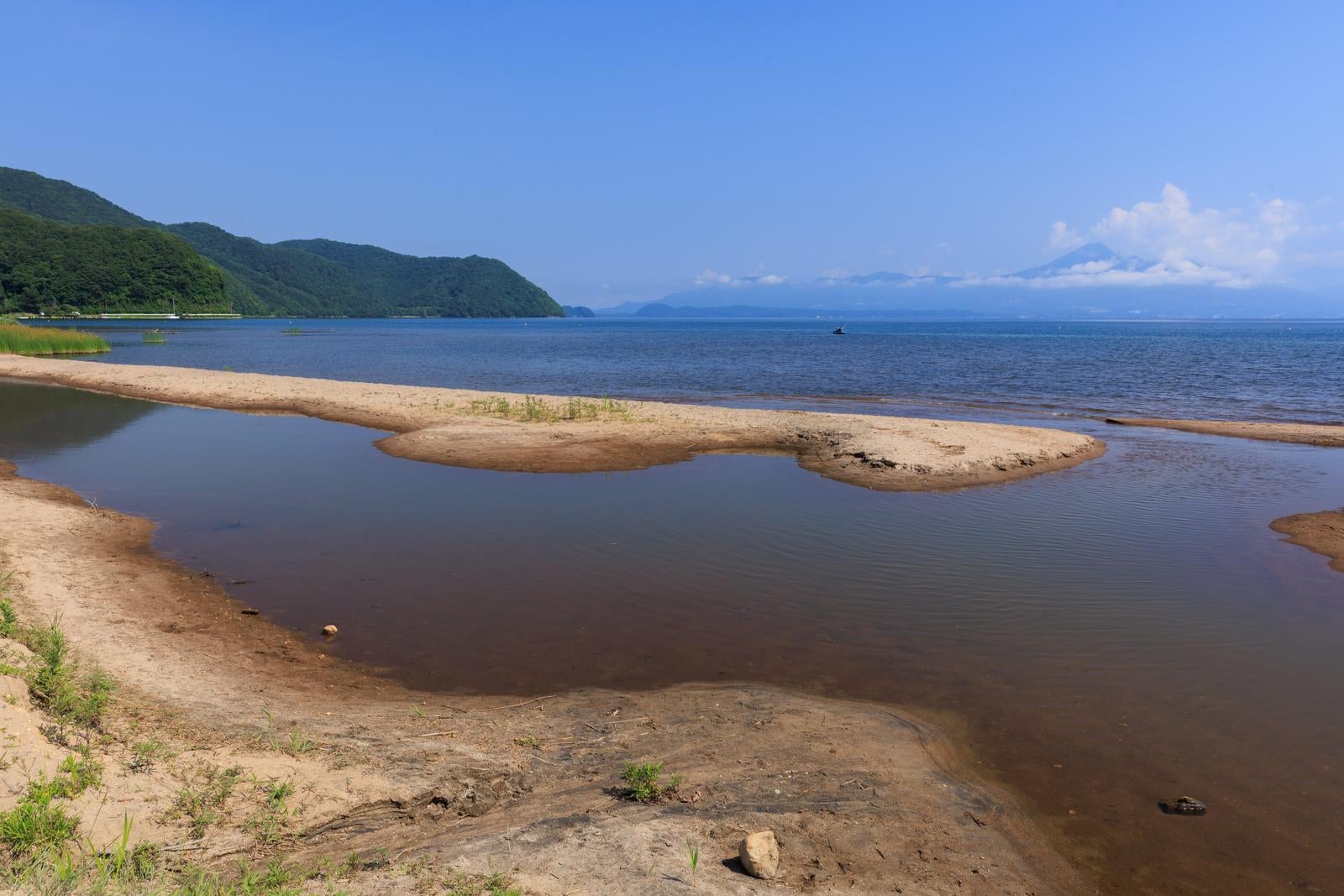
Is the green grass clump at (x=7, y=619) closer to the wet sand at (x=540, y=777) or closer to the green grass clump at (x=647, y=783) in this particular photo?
the wet sand at (x=540, y=777)

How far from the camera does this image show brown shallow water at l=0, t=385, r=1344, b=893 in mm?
6973

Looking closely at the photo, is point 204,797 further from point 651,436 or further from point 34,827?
point 651,436

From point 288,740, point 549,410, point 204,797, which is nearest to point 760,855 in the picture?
point 204,797

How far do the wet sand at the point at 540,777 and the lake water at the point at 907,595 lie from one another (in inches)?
25.0

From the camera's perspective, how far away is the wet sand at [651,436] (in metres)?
20.2

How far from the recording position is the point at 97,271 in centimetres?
16075

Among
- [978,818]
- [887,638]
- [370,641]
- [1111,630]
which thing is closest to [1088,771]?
[978,818]

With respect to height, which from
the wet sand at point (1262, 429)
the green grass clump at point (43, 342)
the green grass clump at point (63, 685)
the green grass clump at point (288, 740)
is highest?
the green grass clump at point (43, 342)

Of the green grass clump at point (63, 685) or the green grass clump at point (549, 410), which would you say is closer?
the green grass clump at point (63, 685)

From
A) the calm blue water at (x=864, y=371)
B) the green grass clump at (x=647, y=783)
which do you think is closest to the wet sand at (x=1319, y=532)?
the green grass clump at (x=647, y=783)

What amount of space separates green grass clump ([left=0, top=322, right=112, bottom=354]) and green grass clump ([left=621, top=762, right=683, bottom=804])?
61655 millimetres

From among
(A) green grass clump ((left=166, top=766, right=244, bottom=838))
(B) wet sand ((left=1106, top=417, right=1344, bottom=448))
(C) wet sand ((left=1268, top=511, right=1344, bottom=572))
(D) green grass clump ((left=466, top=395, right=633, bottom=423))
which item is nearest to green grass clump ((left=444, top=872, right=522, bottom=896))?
(A) green grass clump ((left=166, top=766, right=244, bottom=838))

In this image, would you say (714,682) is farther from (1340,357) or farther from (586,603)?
(1340,357)

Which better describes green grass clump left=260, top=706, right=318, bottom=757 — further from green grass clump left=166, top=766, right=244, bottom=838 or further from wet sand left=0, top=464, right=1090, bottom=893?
green grass clump left=166, top=766, right=244, bottom=838
